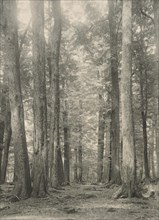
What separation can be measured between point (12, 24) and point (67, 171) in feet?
54.8

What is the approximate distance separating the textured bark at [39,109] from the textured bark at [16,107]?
0.38 metres

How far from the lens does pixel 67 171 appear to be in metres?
26.2

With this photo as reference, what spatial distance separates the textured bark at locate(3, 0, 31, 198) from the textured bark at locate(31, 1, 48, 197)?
1.26 feet

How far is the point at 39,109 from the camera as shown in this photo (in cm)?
1190

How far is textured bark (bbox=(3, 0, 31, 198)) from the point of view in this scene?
1095 centimetres

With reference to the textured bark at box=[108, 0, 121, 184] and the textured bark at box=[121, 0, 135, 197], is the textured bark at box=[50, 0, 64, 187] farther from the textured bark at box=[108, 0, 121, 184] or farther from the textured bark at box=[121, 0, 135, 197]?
the textured bark at box=[121, 0, 135, 197]

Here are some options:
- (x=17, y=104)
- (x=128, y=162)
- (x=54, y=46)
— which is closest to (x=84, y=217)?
(x=128, y=162)

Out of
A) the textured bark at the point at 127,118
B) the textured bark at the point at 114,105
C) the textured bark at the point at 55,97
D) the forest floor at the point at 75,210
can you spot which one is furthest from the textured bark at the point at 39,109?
the textured bark at the point at 114,105

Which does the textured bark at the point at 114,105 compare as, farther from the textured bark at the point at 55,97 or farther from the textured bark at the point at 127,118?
the textured bark at the point at 127,118

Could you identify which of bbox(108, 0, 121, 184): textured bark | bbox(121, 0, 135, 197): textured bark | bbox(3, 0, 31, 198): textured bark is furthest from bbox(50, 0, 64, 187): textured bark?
bbox(121, 0, 135, 197): textured bark

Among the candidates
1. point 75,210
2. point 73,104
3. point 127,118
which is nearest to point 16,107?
point 127,118

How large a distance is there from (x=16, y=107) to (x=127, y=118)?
3.85m

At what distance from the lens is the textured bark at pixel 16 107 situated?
10945mm

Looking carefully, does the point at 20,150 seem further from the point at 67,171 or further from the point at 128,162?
the point at 67,171
